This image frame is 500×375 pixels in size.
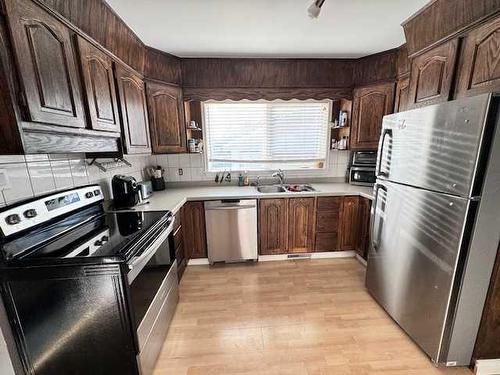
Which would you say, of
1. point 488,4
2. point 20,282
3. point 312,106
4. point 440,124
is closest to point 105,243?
point 20,282

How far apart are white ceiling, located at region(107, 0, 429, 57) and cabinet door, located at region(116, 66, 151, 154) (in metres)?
0.39

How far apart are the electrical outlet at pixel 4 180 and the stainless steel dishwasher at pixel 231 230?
155 centimetres

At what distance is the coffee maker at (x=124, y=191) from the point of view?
1.93m

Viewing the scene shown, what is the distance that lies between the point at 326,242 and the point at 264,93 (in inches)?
77.3

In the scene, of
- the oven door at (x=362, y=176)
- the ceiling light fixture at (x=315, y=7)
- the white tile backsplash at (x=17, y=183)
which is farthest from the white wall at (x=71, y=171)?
the ceiling light fixture at (x=315, y=7)

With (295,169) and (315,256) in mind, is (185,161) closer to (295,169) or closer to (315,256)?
(295,169)

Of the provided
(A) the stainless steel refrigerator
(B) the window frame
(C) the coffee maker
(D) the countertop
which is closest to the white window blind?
(B) the window frame

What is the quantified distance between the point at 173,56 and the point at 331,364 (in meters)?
3.08

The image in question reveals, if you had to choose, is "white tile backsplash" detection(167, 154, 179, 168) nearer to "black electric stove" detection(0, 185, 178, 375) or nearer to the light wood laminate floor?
the light wood laminate floor

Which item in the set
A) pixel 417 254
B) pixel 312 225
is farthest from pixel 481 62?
pixel 312 225

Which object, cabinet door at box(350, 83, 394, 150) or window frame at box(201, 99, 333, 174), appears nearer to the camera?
cabinet door at box(350, 83, 394, 150)

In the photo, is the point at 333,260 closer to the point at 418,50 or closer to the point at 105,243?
the point at 418,50

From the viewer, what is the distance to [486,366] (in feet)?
4.42

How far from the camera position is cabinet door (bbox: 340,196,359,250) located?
8.48 ft
